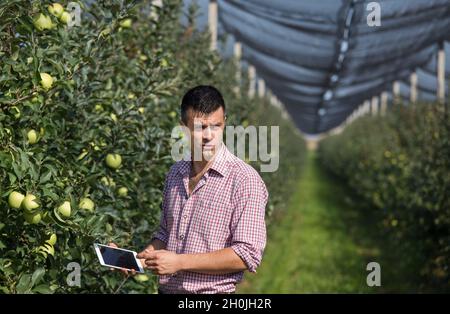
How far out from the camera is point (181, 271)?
2.05 meters

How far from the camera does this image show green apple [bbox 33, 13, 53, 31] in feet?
7.93

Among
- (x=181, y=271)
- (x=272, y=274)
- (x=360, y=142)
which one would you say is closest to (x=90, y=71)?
(x=181, y=271)

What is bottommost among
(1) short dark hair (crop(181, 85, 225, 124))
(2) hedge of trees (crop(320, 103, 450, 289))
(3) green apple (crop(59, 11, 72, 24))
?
(2) hedge of trees (crop(320, 103, 450, 289))

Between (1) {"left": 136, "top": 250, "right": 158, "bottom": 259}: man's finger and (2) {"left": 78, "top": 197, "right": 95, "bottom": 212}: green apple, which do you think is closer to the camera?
(1) {"left": 136, "top": 250, "right": 158, "bottom": 259}: man's finger

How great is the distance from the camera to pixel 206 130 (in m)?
2.03

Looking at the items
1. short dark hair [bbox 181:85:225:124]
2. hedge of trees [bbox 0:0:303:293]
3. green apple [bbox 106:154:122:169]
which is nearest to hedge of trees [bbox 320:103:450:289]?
hedge of trees [bbox 0:0:303:293]

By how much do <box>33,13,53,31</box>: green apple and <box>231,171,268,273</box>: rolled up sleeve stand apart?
1016 mm

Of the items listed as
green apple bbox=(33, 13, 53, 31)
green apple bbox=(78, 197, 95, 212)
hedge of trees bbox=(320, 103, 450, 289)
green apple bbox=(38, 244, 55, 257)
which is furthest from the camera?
hedge of trees bbox=(320, 103, 450, 289)

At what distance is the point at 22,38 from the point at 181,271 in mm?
1090

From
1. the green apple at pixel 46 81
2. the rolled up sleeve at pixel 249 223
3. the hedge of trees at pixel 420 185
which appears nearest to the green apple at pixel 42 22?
the green apple at pixel 46 81

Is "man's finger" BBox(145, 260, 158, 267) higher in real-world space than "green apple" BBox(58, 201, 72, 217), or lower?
lower

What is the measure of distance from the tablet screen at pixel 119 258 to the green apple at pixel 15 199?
0.98 feet

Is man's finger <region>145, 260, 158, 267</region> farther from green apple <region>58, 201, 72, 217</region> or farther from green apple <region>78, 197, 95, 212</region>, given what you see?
green apple <region>78, 197, 95, 212</region>
